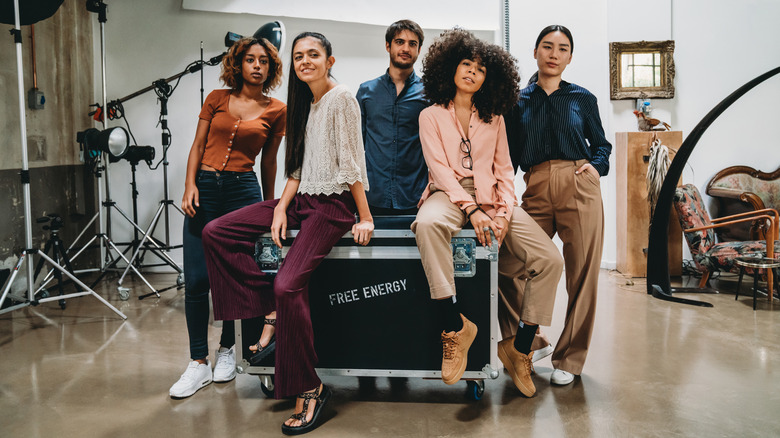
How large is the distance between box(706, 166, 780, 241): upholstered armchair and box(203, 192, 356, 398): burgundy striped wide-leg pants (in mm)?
4951

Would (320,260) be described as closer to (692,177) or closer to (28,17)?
(28,17)

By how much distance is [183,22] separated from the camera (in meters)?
6.15

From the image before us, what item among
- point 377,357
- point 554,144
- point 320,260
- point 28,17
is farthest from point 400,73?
point 28,17

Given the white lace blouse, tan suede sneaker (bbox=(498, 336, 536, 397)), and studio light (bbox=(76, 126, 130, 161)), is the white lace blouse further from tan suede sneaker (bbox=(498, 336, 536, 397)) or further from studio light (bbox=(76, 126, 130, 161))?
studio light (bbox=(76, 126, 130, 161))

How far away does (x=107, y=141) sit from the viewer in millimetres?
4664

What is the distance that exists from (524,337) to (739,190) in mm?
4356

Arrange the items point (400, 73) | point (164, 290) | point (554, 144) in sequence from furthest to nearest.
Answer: point (164, 290) → point (400, 73) → point (554, 144)

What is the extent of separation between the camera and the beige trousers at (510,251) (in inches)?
101

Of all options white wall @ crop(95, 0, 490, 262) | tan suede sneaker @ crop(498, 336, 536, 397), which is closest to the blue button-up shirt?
tan suede sneaker @ crop(498, 336, 536, 397)

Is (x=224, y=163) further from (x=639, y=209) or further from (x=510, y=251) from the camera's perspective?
(x=639, y=209)

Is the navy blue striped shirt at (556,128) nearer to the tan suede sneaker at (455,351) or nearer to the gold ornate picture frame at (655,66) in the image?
the tan suede sneaker at (455,351)

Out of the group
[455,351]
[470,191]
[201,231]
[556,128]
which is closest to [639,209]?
[556,128]

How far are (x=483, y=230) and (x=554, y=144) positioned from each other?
0.73 m

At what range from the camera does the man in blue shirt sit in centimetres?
318
